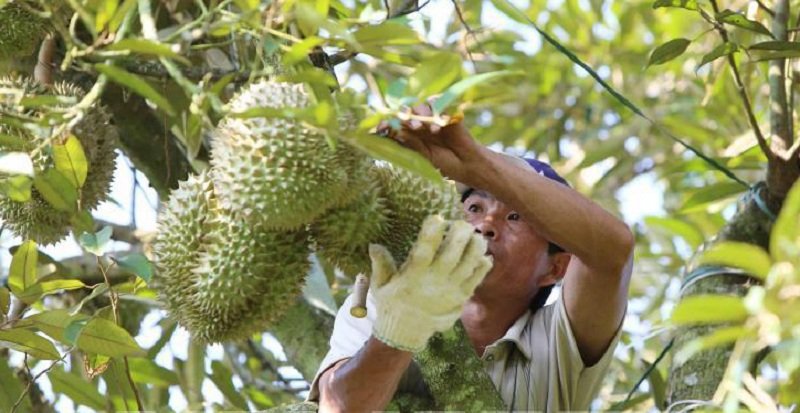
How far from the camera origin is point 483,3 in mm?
3717

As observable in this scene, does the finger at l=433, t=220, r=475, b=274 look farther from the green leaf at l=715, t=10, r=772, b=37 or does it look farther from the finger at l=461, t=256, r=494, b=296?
the green leaf at l=715, t=10, r=772, b=37

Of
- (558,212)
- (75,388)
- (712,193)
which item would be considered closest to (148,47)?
(558,212)

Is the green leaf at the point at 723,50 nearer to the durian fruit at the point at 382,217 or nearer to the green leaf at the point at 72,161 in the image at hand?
the durian fruit at the point at 382,217

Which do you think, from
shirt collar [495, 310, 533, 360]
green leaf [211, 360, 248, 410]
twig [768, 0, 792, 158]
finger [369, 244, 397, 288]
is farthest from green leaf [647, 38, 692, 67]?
green leaf [211, 360, 248, 410]

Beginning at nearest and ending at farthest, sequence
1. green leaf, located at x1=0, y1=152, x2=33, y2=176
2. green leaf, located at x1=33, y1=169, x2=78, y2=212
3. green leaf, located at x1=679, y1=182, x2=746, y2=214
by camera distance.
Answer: green leaf, located at x1=0, y1=152, x2=33, y2=176 < green leaf, located at x1=33, y1=169, x2=78, y2=212 < green leaf, located at x1=679, y1=182, x2=746, y2=214

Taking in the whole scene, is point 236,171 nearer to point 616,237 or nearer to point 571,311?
point 616,237

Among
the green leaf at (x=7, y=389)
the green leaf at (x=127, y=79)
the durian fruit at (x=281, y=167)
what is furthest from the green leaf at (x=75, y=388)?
the green leaf at (x=127, y=79)

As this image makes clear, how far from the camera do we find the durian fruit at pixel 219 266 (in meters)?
1.80

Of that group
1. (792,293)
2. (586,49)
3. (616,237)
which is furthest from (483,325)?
(586,49)

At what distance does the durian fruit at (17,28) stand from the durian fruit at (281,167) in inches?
18.9

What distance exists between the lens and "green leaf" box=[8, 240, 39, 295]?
214cm

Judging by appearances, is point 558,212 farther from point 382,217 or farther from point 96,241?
point 96,241

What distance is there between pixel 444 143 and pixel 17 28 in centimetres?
71

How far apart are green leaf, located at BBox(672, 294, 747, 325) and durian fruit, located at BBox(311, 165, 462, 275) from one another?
0.65 meters
